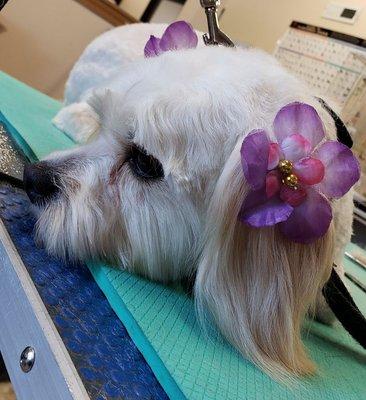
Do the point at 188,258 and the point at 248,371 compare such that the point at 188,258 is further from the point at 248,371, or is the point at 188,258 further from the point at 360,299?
the point at 360,299

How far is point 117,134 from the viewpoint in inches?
26.3

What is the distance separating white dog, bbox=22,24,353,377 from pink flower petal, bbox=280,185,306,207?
0.15 feet

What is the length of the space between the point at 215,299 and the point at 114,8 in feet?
9.72

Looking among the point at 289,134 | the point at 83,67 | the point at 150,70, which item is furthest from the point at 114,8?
the point at 289,134

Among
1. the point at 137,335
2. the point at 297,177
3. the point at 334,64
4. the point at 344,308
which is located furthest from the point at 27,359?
the point at 334,64

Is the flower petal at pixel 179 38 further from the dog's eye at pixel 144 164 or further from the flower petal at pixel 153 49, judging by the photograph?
the dog's eye at pixel 144 164

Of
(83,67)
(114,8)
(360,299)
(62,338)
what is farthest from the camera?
(114,8)

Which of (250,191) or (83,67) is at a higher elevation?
(250,191)

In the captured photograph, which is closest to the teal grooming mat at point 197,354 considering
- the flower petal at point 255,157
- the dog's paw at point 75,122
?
the flower petal at point 255,157

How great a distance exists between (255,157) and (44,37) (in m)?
2.92

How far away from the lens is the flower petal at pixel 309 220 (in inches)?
21.7

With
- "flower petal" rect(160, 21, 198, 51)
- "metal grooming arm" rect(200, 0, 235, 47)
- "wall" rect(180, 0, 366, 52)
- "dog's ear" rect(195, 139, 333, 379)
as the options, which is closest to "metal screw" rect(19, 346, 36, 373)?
"dog's ear" rect(195, 139, 333, 379)

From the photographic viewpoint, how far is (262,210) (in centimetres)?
56

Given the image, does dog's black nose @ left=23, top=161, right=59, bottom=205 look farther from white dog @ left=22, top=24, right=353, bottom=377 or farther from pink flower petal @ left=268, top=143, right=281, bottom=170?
pink flower petal @ left=268, top=143, right=281, bottom=170
